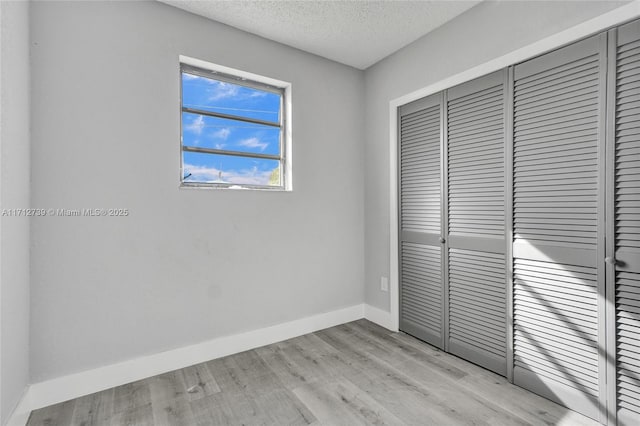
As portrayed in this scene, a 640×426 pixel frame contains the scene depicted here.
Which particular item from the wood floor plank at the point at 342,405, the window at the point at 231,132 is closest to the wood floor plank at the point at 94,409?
the wood floor plank at the point at 342,405

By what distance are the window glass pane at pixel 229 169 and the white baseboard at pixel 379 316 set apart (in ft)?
5.08

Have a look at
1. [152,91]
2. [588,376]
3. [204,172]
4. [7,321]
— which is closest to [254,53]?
[152,91]

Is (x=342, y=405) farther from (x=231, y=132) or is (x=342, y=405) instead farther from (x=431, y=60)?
(x=431, y=60)

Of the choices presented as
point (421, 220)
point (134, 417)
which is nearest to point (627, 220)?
point (421, 220)

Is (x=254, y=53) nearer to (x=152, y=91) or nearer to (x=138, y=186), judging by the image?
(x=152, y=91)

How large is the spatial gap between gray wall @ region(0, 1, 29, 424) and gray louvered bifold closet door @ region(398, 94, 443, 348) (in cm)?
257

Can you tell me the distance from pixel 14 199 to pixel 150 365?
4.16ft

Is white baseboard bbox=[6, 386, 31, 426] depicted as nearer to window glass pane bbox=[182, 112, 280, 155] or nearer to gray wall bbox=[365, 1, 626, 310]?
window glass pane bbox=[182, 112, 280, 155]

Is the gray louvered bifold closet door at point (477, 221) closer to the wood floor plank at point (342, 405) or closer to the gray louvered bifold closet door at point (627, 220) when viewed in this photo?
the gray louvered bifold closet door at point (627, 220)

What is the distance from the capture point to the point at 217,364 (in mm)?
2260

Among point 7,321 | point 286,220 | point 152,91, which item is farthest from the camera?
point 286,220

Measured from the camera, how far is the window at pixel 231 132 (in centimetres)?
234

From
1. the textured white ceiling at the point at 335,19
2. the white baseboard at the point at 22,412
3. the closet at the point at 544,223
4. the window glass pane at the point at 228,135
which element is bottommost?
the white baseboard at the point at 22,412

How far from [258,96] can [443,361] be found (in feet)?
8.33
